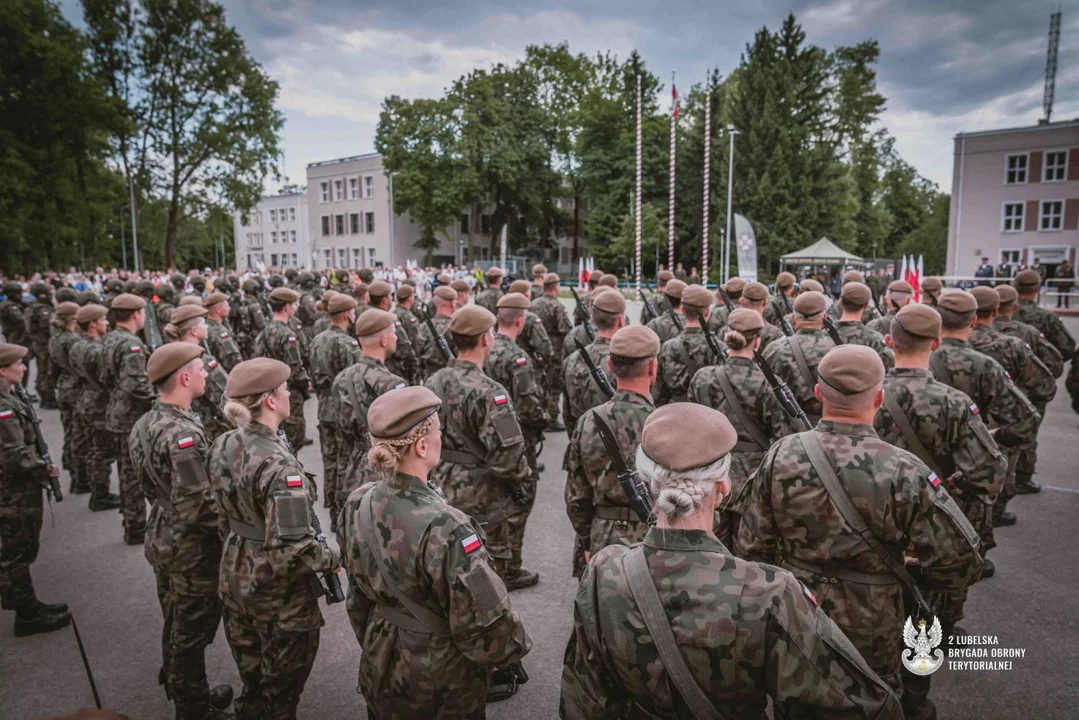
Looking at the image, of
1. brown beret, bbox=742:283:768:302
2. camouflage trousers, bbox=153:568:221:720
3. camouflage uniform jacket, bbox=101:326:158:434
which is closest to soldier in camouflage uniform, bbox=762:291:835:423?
brown beret, bbox=742:283:768:302

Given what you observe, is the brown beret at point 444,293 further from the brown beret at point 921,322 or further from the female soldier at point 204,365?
the brown beret at point 921,322

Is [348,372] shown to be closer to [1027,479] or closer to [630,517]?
[630,517]

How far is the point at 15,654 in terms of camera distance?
4.79 meters

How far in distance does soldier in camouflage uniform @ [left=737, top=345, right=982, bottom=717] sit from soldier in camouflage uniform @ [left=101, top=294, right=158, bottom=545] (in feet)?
20.1

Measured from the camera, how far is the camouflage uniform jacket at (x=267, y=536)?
3195 mm

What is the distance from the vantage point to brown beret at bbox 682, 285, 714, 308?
700 cm

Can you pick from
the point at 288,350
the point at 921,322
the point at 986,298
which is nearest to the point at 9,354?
the point at 288,350

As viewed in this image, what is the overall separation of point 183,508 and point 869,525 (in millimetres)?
3656

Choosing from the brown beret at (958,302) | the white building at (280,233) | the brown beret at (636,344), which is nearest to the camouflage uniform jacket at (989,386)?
the brown beret at (958,302)

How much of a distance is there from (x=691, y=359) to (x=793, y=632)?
536 centimetres

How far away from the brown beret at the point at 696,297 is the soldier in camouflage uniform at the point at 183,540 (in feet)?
15.9

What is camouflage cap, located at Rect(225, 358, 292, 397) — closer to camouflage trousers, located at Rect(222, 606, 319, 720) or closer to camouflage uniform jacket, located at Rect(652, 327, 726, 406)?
camouflage trousers, located at Rect(222, 606, 319, 720)

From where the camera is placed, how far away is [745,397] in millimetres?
5078

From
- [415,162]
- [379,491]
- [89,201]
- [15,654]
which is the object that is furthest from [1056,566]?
[415,162]
